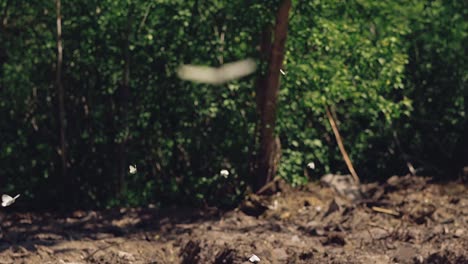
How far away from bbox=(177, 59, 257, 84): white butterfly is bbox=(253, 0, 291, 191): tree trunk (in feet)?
0.80

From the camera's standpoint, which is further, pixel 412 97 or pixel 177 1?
pixel 412 97

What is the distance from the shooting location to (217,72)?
940cm

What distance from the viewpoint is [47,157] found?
976 cm

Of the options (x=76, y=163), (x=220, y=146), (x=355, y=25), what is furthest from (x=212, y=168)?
(x=355, y=25)

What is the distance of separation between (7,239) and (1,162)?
7.29 feet

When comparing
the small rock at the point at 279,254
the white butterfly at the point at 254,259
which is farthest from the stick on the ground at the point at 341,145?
the white butterfly at the point at 254,259

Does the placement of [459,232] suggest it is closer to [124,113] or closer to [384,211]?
[384,211]

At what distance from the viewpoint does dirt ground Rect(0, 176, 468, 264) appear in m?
7.21

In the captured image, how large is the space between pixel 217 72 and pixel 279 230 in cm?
208

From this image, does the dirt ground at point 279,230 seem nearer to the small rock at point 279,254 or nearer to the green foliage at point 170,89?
the small rock at point 279,254

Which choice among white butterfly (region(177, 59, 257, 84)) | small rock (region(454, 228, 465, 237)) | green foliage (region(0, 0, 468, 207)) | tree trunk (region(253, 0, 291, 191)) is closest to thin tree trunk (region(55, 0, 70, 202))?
green foliage (region(0, 0, 468, 207))

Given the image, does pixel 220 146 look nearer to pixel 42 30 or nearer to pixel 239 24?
pixel 239 24

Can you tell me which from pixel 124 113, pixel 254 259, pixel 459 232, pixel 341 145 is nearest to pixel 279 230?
pixel 254 259

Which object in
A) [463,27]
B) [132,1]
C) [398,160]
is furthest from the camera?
[398,160]
